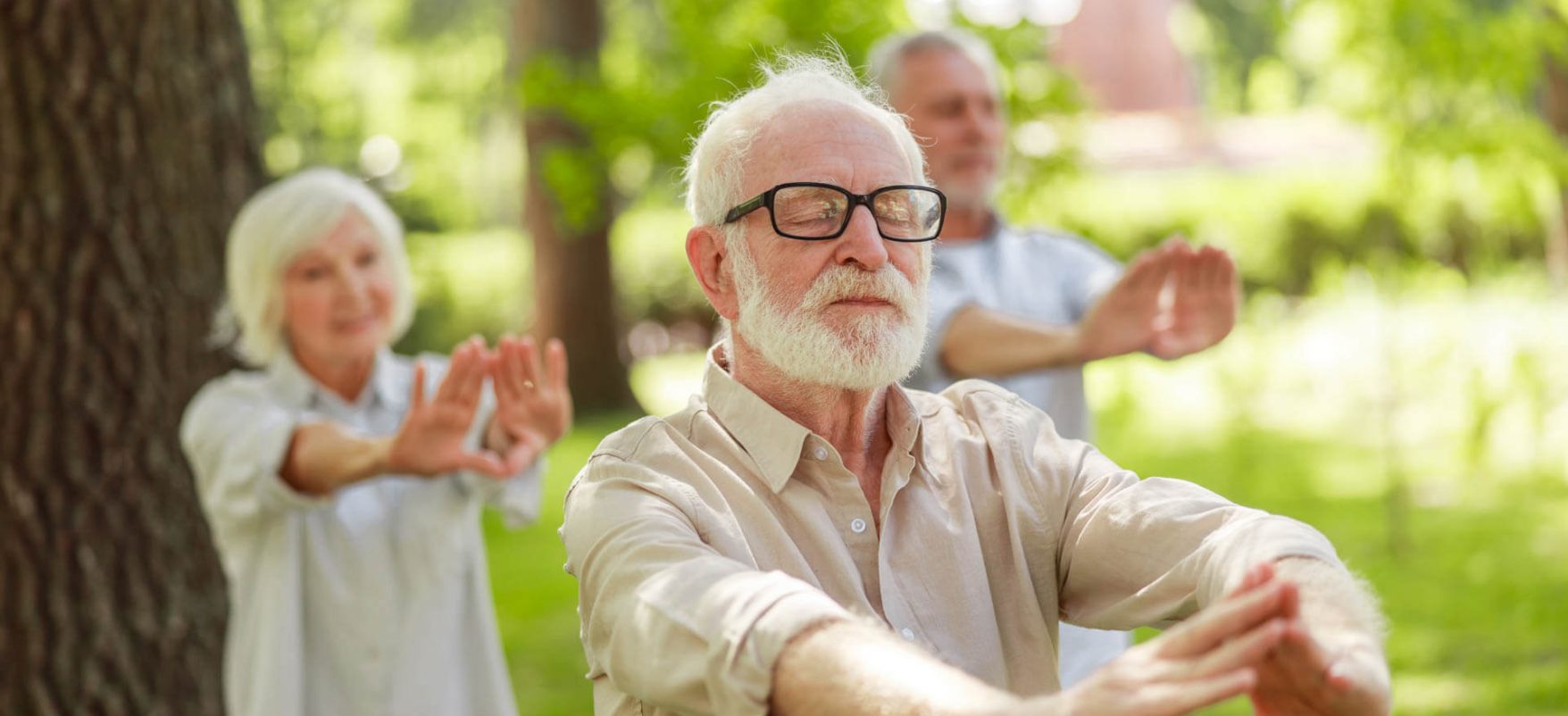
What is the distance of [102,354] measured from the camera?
4.80 meters

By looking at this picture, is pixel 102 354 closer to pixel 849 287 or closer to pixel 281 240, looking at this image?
pixel 281 240

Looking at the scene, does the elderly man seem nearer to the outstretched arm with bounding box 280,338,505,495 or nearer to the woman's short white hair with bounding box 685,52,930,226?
the woman's short white hair with bounding box 685,52,930,226

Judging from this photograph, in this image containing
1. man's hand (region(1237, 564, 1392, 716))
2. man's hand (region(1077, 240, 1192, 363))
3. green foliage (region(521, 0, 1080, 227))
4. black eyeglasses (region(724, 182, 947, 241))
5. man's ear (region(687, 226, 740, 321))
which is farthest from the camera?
green foliage (region(521, 0, 1080, 227))

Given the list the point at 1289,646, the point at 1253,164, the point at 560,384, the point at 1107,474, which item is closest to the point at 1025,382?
the point at 560,384

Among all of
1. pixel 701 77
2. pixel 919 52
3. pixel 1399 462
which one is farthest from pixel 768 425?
pixel 1399 462

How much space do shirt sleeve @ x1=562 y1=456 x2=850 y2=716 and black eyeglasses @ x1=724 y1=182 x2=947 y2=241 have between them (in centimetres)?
43

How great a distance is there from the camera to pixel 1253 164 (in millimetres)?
31172

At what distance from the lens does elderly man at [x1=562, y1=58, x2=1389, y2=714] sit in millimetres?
2176

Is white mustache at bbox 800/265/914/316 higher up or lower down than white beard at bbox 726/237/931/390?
higher up

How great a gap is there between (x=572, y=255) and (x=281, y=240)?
1168cm

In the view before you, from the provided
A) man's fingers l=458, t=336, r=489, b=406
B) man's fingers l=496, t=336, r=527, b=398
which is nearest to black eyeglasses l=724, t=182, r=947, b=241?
man's fingers l=458, t=336, r=489, b=406

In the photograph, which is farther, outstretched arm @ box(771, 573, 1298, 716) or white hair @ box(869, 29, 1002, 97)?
white hair @ box(869, 29, 1002, 97)

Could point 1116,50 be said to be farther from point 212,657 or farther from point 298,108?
point 212,657

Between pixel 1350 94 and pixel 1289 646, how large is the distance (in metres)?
6.73
